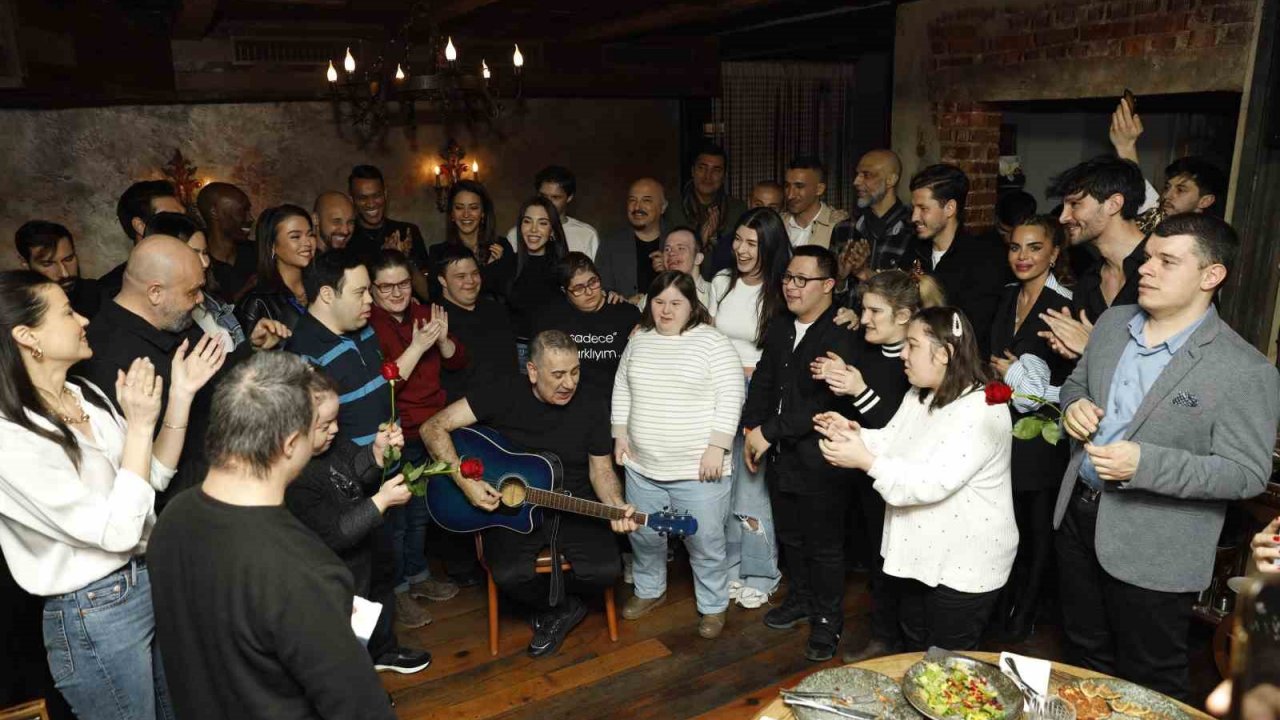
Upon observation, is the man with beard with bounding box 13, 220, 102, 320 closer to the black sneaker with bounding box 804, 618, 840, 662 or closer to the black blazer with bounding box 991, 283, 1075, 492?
the black sneaker with bounding box 804, 618, 840, 662

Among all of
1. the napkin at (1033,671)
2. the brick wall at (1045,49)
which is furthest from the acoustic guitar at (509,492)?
the brick wall at (1045,49)

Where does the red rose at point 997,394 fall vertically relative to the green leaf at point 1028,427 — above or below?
above

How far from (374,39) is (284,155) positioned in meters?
1.20

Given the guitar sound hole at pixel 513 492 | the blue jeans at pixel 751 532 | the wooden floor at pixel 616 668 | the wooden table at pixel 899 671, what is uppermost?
the guitar sound hole at pixel 513 492

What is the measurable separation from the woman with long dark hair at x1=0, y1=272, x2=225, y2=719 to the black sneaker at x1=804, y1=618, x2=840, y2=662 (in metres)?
2.61

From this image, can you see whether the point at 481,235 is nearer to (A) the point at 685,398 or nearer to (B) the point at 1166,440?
(A) the point at 685,398

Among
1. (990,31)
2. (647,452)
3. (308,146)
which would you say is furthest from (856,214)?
(308,146)

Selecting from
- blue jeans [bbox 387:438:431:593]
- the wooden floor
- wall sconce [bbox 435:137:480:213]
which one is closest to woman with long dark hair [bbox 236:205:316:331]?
blue jeans [bbox 387:438:431:593]

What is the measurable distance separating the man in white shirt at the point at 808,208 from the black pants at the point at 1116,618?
7.55 feet

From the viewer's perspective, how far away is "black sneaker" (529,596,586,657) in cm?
388

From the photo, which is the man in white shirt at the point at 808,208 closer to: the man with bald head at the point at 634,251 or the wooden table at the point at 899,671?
the man with bald head at the point at 634,251

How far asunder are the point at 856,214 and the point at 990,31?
1.47m

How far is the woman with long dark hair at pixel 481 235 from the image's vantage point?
497 centimetres

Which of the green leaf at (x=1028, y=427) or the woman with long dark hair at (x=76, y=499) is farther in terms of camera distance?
the green leaf at (x=1028, y=427)
